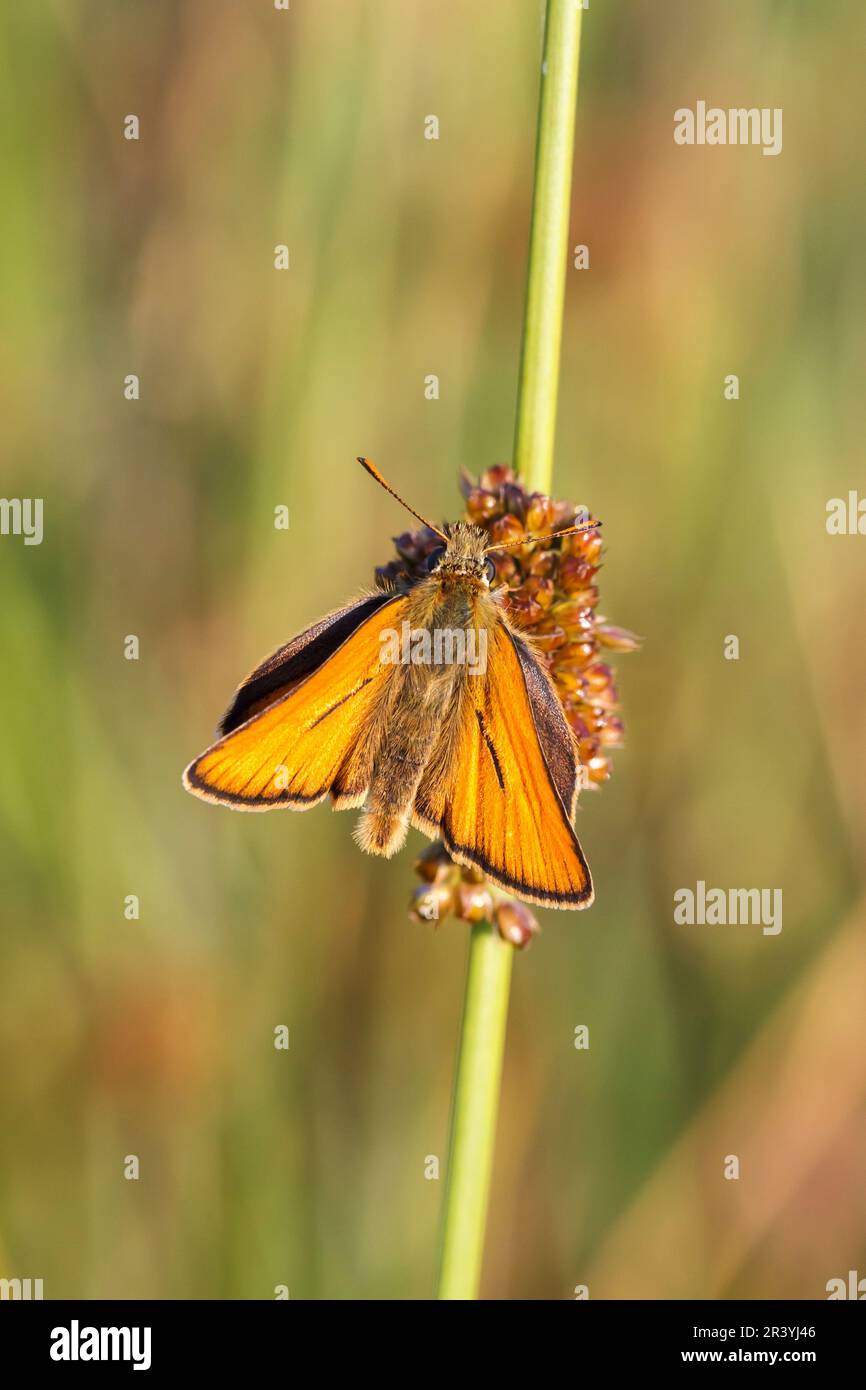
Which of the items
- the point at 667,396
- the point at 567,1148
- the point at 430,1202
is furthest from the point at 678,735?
the point at 430,1202

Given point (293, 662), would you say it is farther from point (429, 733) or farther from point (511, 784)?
point (511, 784)

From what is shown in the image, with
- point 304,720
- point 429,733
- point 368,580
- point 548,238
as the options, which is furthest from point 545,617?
point 368,580

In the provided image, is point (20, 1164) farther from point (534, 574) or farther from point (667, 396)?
point (667, 396)

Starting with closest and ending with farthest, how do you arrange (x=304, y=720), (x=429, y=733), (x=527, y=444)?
1. (x=527, y=444)
2. (x=429, y=733)
3. (x=304, y=720)

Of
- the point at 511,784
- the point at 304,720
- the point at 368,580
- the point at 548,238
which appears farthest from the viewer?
the point at 368,580

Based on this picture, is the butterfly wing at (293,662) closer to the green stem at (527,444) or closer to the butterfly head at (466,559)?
the butterfly head at (466,559)
